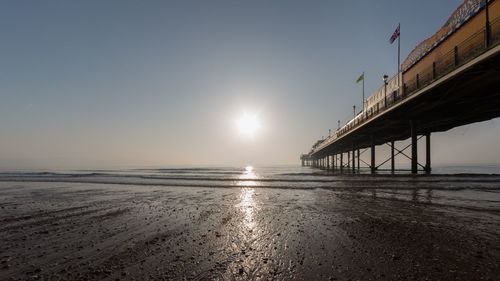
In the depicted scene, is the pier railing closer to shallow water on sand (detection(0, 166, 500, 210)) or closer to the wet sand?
shallow water on sand (detection(0, 166, 500, 210))

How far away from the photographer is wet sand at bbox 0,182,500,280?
3559 mm

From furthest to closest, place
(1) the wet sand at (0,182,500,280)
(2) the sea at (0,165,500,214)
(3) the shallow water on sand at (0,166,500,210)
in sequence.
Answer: (3) the shallow water on sand at (0,166,500,210) → (2) the sea at (0,165,500,214) → (1) the wet sand at (0,182,500,280)

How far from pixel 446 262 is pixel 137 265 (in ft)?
14.7

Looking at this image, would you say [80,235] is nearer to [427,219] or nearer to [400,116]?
[427,219]

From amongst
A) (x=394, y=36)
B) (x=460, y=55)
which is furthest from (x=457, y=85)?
(x=394, y=36)

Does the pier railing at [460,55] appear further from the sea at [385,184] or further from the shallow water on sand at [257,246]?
the shallow water on sand at [257,246]

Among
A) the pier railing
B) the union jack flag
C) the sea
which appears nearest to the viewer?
the sea

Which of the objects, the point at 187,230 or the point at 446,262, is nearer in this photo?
the point at 446,262

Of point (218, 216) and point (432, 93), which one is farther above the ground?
point (432, 93)

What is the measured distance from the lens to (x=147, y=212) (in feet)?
29.7

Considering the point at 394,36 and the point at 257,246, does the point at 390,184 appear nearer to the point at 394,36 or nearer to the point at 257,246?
the point at 257,246

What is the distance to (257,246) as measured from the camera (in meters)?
4.85

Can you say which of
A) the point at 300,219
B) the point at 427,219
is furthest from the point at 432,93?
the point at 300,219

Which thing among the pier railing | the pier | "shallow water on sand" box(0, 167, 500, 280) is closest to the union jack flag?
the pier
